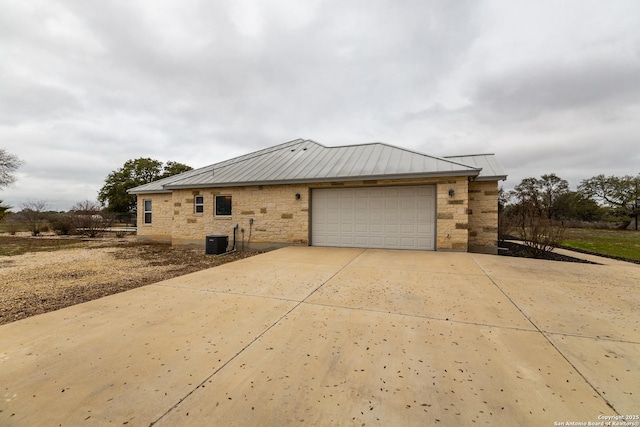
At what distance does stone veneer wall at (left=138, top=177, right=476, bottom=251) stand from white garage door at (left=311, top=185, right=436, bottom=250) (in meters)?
0.35

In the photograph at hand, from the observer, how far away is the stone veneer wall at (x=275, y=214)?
898 cm

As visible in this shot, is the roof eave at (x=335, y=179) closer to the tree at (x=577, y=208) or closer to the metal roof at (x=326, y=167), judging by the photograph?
the metal roof at (x=326, y=167)

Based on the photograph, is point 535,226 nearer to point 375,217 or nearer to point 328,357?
point 375,217

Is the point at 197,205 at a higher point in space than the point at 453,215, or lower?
higher

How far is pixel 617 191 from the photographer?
39.9 metres

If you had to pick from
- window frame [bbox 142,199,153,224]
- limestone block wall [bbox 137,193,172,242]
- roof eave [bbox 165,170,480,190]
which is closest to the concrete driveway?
roof eave [bbox 165,170,480,190]

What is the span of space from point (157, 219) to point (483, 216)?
17.1 meters

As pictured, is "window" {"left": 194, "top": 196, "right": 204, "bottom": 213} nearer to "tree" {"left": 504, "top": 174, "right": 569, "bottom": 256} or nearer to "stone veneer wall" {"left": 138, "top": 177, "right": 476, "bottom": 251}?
"stone veneer wall" {"left": 138, "top": 177, "right": 476, "bottom": 251}

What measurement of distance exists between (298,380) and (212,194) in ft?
36.7

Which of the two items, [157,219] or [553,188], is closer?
[157,219]

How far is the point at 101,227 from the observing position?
19.2 meters

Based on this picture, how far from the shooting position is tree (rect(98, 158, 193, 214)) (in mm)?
31188

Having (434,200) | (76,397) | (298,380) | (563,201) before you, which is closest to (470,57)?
(434,200)

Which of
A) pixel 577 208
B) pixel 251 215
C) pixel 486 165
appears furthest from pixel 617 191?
pixel 251 215
